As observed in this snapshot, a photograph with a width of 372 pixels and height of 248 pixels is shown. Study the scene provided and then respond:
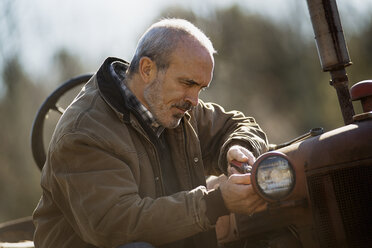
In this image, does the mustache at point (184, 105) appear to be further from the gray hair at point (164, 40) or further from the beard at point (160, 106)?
the gray hair at point (164, 40)

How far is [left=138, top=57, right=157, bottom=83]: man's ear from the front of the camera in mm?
3059

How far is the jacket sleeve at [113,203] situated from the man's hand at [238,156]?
34 cm

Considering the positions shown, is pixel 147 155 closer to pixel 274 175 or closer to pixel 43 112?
pixel 274 175

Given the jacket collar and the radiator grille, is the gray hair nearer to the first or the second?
the jacket collar

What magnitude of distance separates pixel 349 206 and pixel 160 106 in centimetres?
114

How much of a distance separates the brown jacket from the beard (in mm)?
107

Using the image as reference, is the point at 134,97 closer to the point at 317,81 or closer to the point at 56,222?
the point at 56,222

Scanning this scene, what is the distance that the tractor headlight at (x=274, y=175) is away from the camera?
229 centimetres

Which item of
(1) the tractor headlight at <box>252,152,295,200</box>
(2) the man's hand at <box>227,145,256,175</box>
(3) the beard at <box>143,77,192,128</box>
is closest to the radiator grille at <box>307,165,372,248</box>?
(1) the tractor headlight at <box>252,152,295,200</box>

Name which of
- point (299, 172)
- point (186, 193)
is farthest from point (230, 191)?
point (299, 172)

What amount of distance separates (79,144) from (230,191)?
745mm

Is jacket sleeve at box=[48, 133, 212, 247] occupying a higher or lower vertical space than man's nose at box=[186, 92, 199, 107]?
lower

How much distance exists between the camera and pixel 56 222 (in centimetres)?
289

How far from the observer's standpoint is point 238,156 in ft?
9.35
